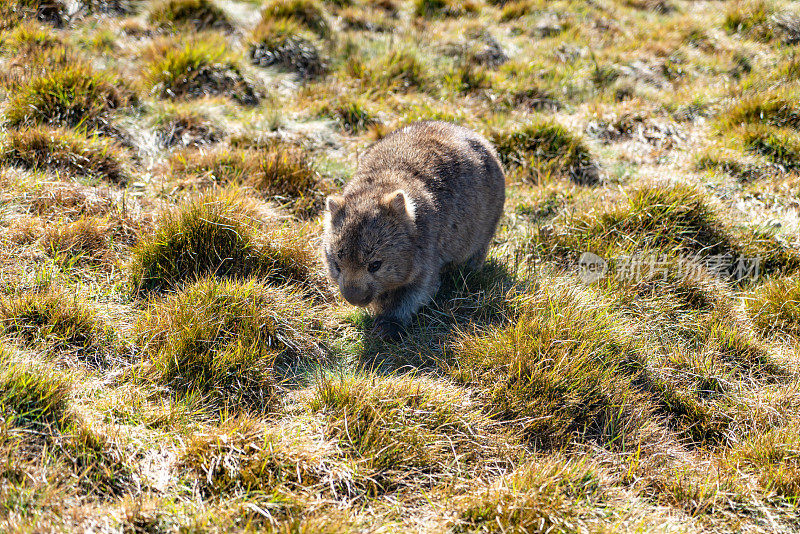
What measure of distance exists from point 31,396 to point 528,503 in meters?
2.33

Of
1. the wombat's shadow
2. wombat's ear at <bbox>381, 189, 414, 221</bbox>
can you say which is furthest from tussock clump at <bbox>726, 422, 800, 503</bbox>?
wombat's ear at <bbox>381, 189, 414, 221</bbox>

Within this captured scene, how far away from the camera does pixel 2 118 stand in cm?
505

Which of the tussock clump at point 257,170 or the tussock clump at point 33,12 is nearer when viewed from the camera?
the tussock clump at point 257,170

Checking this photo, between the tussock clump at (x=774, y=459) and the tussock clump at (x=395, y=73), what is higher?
the tussock clump at (x=395, y=73)

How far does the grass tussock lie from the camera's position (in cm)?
519

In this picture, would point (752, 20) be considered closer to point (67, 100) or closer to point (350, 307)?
point (350, 307)

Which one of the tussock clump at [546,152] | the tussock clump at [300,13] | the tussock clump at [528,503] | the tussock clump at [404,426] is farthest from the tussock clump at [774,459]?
the tussock clump at [300,13]

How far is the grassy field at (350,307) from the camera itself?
2.81 metres

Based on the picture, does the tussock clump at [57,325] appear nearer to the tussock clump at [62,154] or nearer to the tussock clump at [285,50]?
the tussock clump at [62,154]

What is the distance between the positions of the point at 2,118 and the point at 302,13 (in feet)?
13.3

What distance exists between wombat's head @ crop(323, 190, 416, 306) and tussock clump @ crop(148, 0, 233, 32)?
15.6 feet

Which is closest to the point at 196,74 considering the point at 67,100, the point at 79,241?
the point at 67,100

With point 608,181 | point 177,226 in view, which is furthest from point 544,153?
point 177,226

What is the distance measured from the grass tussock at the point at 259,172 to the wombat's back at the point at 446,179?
65 centimetres
